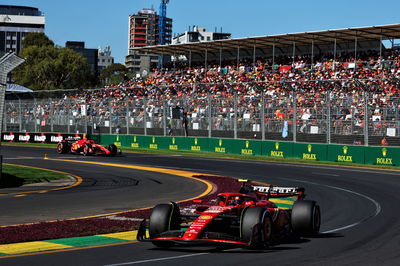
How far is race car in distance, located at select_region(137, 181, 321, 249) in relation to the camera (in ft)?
33.9

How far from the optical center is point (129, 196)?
778 inches

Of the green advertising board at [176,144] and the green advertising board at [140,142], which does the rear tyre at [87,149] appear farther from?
the green advertising board at [140,142]

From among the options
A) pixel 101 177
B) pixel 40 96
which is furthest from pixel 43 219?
pixel 40 96

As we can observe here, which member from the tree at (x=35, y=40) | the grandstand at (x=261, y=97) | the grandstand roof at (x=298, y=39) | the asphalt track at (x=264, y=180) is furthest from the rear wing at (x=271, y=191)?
the tree at (x=35, y=40)

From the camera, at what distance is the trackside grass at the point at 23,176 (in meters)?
23.2

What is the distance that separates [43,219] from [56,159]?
2255cm

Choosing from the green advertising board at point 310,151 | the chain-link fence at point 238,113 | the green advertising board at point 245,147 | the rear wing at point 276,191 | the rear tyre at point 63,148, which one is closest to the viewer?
the rear wing at point 276,191

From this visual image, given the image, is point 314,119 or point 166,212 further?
point 314,119

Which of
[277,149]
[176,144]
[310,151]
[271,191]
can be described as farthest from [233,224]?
[176,144]

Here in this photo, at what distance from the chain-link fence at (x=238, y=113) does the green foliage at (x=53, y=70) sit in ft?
157

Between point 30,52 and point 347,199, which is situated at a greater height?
point 30,52

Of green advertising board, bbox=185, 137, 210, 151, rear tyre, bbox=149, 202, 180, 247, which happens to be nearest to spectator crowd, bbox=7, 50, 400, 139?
green advertising board, bbox=185, 137, 210, 151

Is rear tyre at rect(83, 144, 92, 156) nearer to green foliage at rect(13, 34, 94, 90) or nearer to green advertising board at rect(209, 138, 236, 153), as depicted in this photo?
green advertising board at rect(209, 138, 236, 153)

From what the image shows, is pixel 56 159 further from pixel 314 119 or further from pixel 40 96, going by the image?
pixel 40 96
